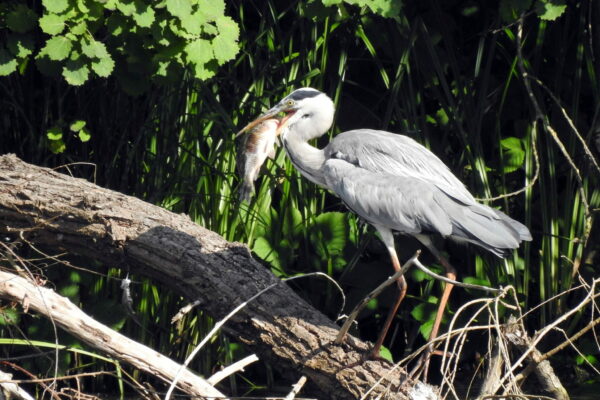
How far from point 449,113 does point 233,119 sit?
1.06 metres

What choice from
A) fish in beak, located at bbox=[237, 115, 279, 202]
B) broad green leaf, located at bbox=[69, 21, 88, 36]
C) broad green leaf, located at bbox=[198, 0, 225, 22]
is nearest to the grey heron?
fish in beak, located at bbox=[237, 115, 279, 202]

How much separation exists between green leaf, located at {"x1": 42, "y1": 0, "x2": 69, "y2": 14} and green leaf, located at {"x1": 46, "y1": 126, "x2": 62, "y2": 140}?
0.84 meters

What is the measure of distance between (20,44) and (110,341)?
163 cm

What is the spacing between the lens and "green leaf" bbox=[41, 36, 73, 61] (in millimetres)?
3514

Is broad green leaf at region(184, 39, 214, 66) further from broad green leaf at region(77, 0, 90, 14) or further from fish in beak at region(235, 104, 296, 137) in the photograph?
fish in beak at region(235, 104, 296, 137)

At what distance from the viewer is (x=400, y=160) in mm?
3730

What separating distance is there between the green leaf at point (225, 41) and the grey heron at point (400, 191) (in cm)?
49

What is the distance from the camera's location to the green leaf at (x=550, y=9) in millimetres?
3838

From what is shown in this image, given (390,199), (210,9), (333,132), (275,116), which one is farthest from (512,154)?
(210,9)

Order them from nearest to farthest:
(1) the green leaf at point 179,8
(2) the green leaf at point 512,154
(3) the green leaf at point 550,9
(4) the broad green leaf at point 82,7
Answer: (1) the green leaf at point 179,8
(4) the broad green leaf at point 82,7
(3) the green leaf at point 550,9
(2) the green leaf at point 512,154

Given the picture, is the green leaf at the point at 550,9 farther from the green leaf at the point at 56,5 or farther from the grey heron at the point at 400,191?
the green leaf at the point at 56,5

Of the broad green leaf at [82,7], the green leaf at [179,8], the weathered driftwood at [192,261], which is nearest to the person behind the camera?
the weathered driftwood at [192,261]

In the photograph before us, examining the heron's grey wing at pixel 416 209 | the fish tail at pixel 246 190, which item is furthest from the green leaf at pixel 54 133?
the heron's grey wing at pixel 416 209

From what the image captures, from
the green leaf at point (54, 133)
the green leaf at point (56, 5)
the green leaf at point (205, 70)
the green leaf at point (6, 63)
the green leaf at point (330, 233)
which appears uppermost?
the green leaf at point (56, 5)
